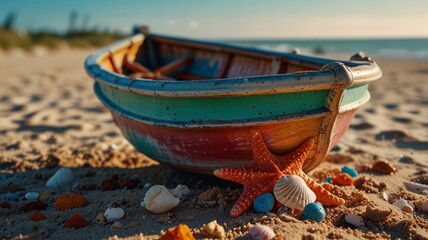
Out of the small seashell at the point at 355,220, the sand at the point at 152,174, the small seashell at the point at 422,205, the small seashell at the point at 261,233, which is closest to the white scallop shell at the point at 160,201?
the sand at the point at 152,174

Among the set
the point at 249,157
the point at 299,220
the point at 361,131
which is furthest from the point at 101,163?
the point at 361,131

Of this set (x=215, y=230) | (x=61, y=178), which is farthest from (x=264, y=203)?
(x=61, y=178)

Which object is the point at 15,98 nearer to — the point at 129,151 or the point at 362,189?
the point at 129,151

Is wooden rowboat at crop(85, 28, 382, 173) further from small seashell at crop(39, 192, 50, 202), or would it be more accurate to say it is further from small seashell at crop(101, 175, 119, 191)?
small seashell at crop(39, 192, 50, 202)

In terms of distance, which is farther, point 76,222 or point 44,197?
point 44,197

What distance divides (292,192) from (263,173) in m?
0.20

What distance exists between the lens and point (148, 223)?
7.75 ft

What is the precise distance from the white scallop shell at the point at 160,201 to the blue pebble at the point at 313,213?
734 mm

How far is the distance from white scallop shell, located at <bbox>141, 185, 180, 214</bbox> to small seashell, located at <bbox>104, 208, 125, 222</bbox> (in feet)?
0.48

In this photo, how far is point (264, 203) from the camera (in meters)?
2.37

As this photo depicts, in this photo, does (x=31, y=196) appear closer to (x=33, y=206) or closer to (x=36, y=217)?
(x=33, y=206)

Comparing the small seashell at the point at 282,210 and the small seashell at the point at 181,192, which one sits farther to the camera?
the small seashell at the point at 181,192

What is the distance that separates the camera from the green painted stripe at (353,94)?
258cm

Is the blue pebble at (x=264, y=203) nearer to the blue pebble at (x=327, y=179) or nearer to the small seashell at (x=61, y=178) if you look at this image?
the blue pebble at (x=327, y=179)
